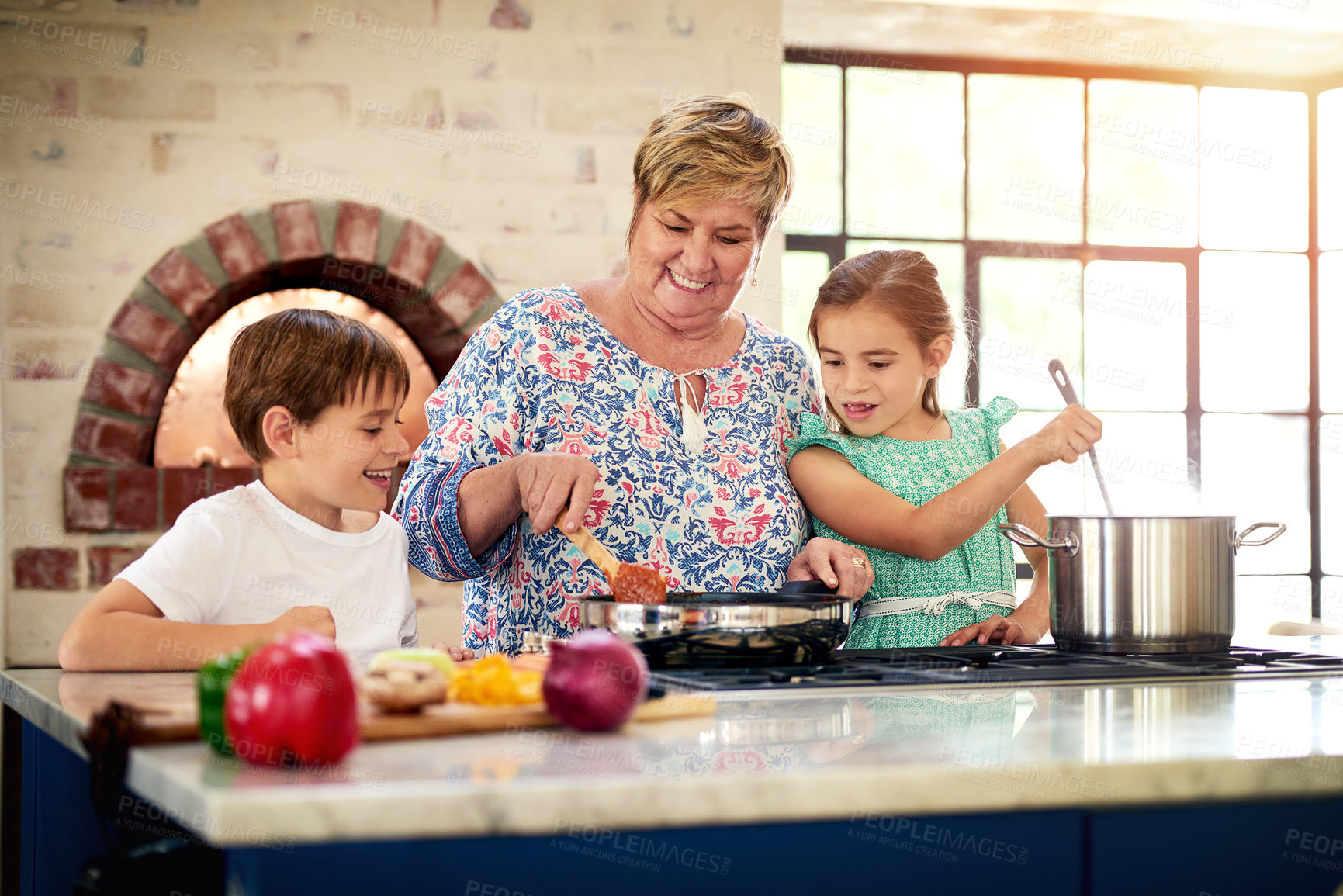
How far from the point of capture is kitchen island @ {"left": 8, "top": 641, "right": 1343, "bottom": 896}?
62 cm

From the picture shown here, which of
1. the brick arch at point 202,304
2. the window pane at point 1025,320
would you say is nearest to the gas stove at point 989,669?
the brick arch at point 202,304

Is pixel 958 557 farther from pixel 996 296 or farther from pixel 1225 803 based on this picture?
pixel 996 296

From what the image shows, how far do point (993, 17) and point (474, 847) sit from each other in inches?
144

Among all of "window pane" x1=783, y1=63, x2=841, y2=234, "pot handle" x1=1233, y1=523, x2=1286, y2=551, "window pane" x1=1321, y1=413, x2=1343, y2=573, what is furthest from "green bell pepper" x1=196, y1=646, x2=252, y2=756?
"window pane" x1=1321, y1=413, x2=1343, y2=573

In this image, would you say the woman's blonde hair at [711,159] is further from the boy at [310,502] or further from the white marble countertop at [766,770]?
the white marble countertop at [766,770]

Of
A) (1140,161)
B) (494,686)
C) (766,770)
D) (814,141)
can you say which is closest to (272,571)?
(494,686)

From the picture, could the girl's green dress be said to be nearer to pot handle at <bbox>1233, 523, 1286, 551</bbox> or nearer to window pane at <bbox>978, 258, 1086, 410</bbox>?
pot handle at <bbox>1233, 523, 1286, 551</bbox>

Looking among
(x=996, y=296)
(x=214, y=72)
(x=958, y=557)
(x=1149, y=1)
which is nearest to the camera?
(x=958, y=557)

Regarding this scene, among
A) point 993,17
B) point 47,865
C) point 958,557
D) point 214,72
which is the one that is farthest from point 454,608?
point 993,17

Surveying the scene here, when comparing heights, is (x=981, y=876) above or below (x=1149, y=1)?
below

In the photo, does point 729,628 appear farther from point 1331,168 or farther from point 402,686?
point 1331,168

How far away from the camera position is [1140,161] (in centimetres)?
429

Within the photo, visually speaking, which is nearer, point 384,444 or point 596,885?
point 596,885

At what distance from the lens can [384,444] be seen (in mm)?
1635
